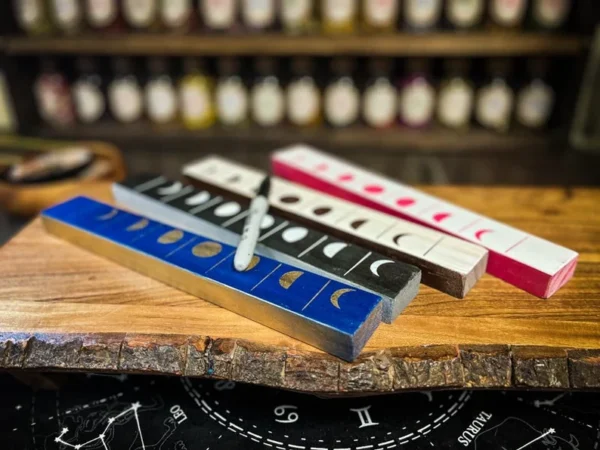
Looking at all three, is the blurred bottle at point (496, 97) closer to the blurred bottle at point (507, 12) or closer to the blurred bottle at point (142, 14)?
the blurred bottle at point (507, 12)

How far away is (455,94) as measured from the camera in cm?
177

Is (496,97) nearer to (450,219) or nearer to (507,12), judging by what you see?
(507,12)

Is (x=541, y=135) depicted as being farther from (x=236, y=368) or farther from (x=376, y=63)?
(x=236, y=368)

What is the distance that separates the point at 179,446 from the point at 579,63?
1.59 metres

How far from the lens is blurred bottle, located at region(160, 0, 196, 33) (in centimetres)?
172

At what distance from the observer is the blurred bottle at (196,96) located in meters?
1.82

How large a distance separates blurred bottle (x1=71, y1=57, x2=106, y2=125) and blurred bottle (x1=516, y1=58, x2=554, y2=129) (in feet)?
4.62

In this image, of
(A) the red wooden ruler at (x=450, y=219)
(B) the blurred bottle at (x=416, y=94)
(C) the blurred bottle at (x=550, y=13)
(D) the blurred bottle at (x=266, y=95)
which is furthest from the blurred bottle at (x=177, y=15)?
(C) the blurred bottle at (x=550, y=13)

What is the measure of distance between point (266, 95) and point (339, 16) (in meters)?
0.33

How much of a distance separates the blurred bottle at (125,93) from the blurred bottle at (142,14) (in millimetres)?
138

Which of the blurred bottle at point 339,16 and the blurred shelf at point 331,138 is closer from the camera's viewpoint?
the blurred bottle at point 339,16

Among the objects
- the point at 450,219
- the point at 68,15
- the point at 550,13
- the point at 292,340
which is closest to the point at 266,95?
the point at 68,15

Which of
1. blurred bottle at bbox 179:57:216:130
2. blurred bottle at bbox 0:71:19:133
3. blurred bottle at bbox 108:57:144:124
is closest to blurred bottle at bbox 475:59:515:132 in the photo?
blurred bottle at bbox 179:57:216:130

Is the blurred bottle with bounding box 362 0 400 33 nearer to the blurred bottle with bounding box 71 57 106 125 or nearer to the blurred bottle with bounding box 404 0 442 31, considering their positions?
the blurred bottle with bounding box 404 0 442 31
